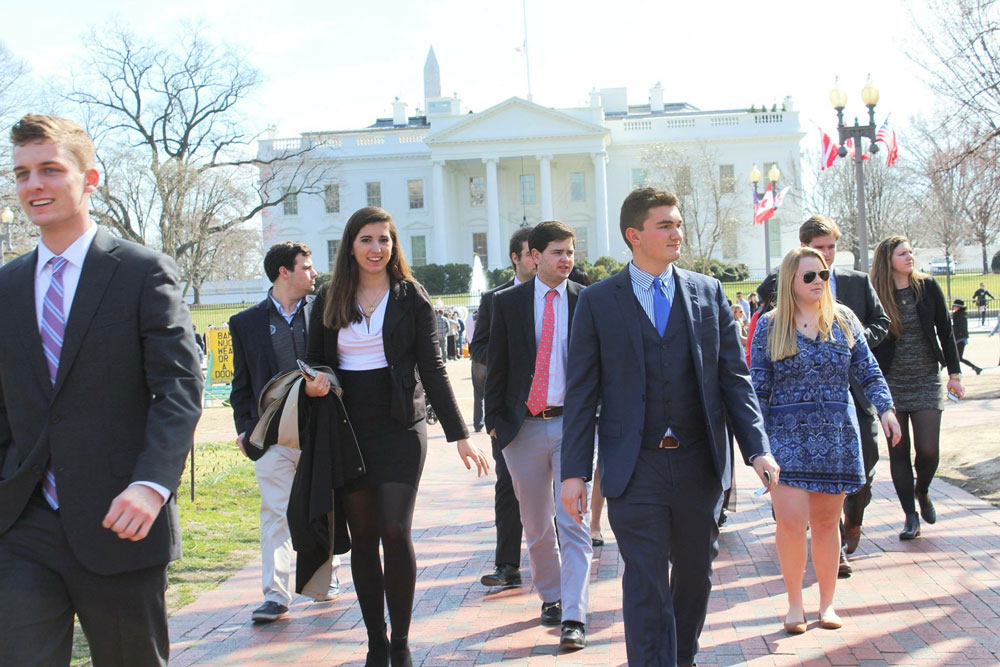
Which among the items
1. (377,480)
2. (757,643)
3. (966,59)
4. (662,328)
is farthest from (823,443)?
(966,59)

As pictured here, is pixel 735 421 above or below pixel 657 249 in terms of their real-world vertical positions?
below

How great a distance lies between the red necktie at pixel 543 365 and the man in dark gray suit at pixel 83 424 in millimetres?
2589

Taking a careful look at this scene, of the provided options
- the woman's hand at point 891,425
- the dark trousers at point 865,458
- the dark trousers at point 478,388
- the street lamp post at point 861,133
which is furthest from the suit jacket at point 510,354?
the street lamp post at point 861,133

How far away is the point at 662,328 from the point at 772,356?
138 cm

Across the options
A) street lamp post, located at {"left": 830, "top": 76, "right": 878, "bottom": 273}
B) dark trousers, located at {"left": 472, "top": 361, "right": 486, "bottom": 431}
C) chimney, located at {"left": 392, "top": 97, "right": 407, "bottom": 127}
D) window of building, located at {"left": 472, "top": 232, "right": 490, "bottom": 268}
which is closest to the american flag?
street lamp post, located at {"left": 830, "top": 76, "right": 878, "bottom": 273}

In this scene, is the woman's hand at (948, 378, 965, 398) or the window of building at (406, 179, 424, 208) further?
the window of building at (406, 179, 424, 208)

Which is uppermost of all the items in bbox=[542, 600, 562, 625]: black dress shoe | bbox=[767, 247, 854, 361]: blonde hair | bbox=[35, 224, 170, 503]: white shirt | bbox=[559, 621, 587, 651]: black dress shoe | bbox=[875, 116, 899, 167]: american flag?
bbox=[875, 116, 899, 167]: american flag

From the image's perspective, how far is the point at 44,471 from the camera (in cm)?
308

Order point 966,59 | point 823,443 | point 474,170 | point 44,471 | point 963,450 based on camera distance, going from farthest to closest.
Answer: point 474,170 < point 966,59 < point 963,450 < point 823,443 < point 44,471

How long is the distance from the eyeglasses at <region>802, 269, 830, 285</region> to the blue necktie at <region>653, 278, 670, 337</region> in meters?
A: 1.44

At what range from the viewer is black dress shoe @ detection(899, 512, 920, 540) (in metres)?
7.04

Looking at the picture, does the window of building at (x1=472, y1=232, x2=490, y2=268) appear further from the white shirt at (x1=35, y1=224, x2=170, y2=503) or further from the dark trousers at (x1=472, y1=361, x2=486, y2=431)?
the white shirt at (x1=35, y1=224, x2=170, y2=503)

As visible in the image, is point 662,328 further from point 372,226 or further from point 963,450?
point 963,450

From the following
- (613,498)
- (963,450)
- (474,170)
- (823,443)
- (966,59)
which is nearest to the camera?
(613,498)
